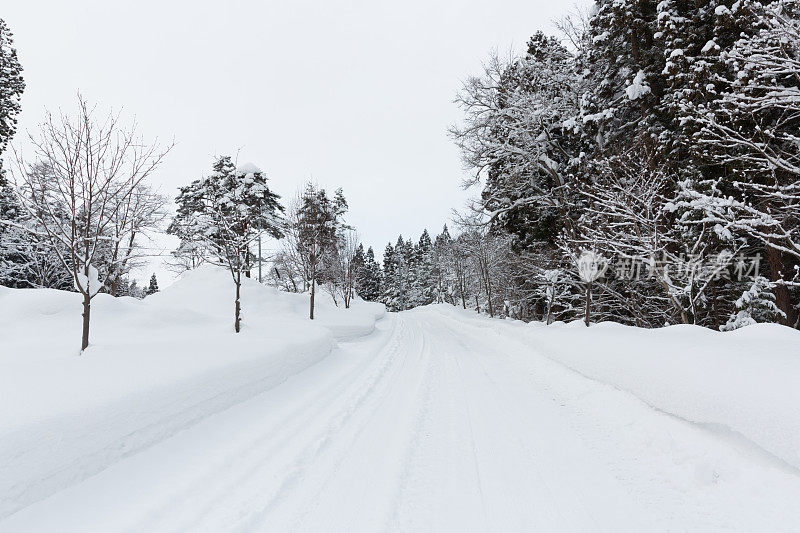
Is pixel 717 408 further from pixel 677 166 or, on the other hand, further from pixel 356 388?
pixel 677 166

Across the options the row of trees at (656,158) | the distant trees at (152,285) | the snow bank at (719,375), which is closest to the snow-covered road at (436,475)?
the snow bank at (719,375)

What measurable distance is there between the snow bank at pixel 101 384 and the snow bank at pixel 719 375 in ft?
21.3

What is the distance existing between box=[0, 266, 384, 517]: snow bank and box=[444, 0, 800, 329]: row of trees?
32.2ft

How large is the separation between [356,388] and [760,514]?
5452 mm

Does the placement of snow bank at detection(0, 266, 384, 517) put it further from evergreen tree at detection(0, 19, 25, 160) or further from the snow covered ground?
evergreen tree at detection(0, 19, 25, 160)

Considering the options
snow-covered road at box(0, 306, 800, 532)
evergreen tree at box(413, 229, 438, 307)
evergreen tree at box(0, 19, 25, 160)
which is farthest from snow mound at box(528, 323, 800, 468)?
evergreen tree at box(413, 229, 438, 307)

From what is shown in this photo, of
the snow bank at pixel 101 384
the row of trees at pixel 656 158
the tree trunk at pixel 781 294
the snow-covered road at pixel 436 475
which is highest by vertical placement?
the row of trees at pixel 656 158

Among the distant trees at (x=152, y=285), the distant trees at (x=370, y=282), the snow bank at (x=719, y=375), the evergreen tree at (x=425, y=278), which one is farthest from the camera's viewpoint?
the distant trees at (x=370, y=282)

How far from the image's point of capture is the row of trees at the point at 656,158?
7.69m

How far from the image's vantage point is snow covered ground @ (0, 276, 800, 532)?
2811 millimetres

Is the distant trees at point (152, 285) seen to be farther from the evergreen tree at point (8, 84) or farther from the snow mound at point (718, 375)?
the snow mound at point (718, 375)

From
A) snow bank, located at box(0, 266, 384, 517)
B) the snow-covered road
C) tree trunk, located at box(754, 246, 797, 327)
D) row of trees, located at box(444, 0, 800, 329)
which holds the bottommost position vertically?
the snow-covered road

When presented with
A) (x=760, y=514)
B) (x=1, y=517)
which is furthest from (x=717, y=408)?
(x=1, y=517)

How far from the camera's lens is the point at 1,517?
2629 millimetres
